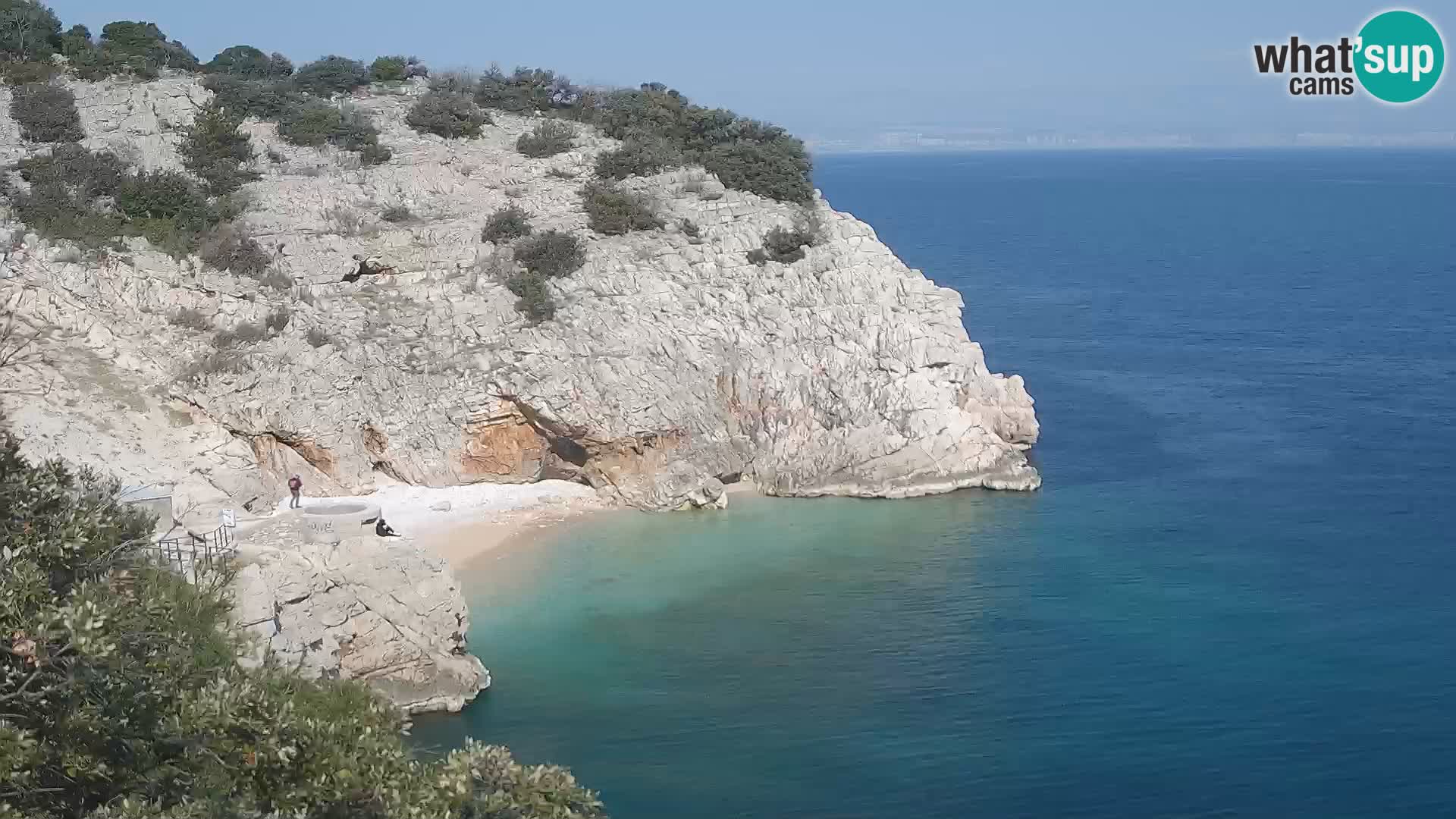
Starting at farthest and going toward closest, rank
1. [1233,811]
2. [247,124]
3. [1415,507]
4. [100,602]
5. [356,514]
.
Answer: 1. [247,124]
2. [1415,507]
3. [356,514]
4. [1233,811]
5. [100,602]

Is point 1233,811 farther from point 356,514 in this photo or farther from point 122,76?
point 122,76

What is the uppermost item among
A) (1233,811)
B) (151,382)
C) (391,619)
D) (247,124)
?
(247,124)

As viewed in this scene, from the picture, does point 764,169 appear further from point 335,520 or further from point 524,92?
point 335,520

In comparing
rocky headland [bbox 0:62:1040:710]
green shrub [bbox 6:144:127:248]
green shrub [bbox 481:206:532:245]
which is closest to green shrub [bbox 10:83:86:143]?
rocky headland [bbox 0:62:1040:710]

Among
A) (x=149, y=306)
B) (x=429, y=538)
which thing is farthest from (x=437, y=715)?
(x=149, y=306)

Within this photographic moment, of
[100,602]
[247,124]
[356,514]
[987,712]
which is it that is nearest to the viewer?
[100,602]

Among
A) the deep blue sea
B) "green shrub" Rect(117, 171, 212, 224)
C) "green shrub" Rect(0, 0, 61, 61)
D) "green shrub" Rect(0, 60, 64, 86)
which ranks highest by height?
"green shrub" Rect(0, 0, 61, 61)

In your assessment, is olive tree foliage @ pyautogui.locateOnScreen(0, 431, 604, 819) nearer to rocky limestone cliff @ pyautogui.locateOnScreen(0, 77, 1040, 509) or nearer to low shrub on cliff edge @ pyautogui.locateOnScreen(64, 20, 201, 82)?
rocky limestone cliff @ pyautogui.locateOnScreen(0, 77, 1040, 509)

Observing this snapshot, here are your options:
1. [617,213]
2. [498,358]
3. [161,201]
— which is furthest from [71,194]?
[617,213]
